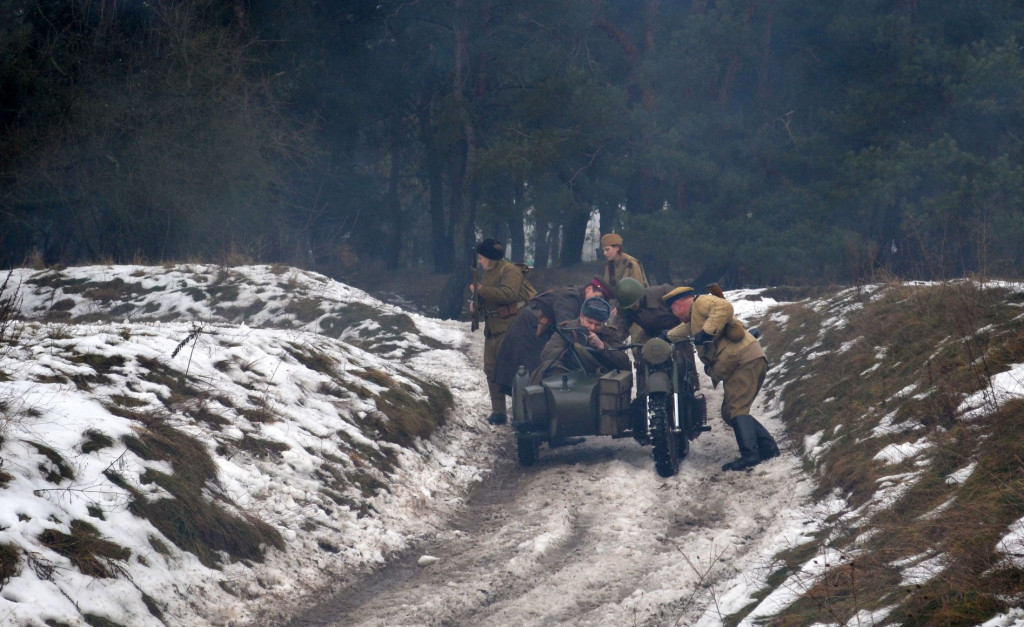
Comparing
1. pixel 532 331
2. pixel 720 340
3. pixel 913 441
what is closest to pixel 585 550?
pixel 913 441

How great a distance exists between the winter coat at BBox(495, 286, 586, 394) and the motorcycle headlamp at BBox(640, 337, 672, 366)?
1842mm

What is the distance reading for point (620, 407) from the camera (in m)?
9.08

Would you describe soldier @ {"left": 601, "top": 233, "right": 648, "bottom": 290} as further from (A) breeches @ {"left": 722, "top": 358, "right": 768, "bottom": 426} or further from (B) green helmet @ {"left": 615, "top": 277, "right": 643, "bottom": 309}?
Answer: (A) breeches @ {"left": 722, "top": 358, "right": 768, "bottom": 426}

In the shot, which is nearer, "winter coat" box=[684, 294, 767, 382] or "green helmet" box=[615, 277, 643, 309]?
"winter coat" box=[684, 294, 767, 382]

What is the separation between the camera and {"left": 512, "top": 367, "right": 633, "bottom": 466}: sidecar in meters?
9.05

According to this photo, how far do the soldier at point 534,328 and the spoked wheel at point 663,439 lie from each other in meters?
2.22

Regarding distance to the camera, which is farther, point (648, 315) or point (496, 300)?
point (496, 300)

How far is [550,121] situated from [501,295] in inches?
637

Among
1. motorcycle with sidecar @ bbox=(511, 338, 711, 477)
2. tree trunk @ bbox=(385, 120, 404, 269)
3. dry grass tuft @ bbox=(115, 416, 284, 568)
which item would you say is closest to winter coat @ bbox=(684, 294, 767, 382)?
motorcycle with sidecar @ bbox=(511, 338, 711, 477)

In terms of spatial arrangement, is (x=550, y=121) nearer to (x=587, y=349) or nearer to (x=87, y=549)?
(x=587, y=349)

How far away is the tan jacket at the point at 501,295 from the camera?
11.3 metres

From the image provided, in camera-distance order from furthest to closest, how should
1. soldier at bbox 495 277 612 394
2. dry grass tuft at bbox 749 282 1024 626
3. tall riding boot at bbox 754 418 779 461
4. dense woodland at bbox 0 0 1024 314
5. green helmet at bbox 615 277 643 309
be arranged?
dense woodland at bbox 0 0 1024 314, soldier at bbox 495 277 612 394, green helmet at bbox 615 277 643 309, tall riding boot at bbox 754 418 779 461, dry grass tuft at bbox 749 282 1024 626

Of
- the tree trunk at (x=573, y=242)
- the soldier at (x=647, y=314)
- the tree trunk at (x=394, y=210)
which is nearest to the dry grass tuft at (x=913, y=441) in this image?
the soldier at (x=647, y=314)

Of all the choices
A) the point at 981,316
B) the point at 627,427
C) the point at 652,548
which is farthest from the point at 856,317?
the point at 652,548
